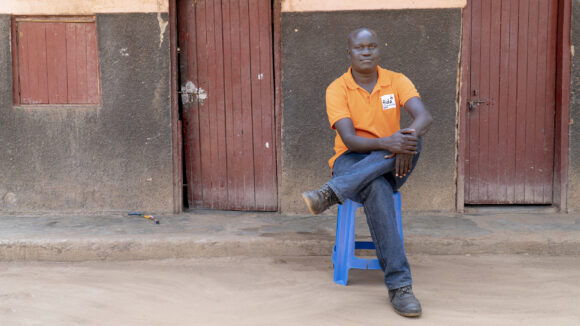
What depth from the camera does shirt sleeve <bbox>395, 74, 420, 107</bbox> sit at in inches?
140

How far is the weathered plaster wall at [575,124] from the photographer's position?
5.04 meters

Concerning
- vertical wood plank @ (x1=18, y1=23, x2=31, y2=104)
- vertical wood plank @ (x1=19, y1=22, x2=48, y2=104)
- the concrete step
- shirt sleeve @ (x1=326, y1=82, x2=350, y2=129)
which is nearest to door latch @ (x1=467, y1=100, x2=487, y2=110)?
the concrete step

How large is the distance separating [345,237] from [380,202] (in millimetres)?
453

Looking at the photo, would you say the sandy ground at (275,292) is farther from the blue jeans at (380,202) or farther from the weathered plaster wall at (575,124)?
the weathered plaster wall at (575,124)

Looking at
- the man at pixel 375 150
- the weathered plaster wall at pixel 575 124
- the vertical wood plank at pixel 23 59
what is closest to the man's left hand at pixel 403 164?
the man at pixel 375 150

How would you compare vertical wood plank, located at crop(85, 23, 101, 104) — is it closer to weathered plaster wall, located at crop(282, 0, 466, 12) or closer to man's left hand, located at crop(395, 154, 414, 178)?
weathered plaster wall, located at crop(282, 0, 466, 12)

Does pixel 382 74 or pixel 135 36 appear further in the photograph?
pixel 135 36

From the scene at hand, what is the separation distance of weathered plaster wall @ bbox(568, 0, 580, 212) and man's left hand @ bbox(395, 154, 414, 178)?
2.69m

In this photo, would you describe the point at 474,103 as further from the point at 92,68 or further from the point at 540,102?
the point at 92,68

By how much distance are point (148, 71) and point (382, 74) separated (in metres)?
2.48

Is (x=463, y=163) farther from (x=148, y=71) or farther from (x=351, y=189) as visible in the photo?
(x=148, y=71)

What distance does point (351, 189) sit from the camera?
126 inches

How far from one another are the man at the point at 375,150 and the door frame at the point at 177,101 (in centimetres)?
162

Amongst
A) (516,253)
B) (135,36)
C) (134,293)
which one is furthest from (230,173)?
(516,253)
